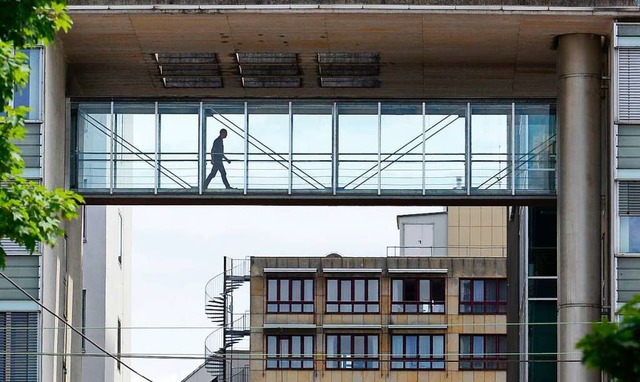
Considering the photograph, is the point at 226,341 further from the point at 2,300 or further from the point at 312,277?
the point at 2,300

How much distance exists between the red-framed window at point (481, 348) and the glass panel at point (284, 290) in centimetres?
826

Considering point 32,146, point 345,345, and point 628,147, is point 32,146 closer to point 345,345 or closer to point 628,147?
point 628,147

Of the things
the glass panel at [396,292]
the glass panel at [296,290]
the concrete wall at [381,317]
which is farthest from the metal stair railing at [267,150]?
the glass panel at [396,292]

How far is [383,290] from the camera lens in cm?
A: 10800

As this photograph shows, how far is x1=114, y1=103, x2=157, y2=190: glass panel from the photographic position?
50094 millimetres

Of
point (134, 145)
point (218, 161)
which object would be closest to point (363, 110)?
point (218, 161)

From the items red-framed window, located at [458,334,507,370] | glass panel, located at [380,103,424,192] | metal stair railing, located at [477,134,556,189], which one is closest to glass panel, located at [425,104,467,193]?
glass panel, located at [380,103,424,192]

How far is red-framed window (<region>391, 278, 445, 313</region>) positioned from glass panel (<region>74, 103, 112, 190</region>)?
5792 cm

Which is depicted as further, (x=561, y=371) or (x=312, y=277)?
(x=312, y=277)

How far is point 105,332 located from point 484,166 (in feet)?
98.1

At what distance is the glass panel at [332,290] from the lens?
353 feet

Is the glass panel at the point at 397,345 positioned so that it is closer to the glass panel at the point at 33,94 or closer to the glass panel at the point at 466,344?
the glass panel at the point at 466,344

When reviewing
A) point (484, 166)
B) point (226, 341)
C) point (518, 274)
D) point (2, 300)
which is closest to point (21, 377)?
point (2, 300)

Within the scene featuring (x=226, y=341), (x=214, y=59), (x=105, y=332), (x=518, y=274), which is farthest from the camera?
(x=226, y=341)
